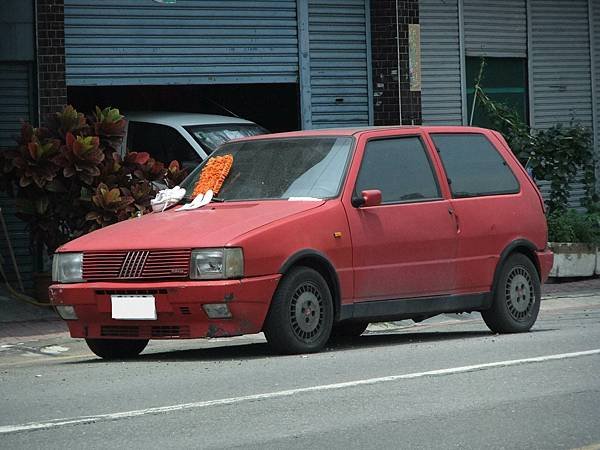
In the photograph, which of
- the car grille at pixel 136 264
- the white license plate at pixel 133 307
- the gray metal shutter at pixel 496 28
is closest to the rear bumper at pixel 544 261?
the car grille at pixel 136 264

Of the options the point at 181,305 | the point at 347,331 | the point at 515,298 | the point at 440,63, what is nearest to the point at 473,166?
the point at 515,298

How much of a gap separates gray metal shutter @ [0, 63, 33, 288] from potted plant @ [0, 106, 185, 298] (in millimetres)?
1169

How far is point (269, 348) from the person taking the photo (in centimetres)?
1094

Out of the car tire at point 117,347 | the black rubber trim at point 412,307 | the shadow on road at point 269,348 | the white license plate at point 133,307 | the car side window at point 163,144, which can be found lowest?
the shadow on road at point 269,348

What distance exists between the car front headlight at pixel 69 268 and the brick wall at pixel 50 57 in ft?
20.1

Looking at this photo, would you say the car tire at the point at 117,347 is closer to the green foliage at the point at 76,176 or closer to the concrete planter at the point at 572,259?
the green foliage at the point at 76,176

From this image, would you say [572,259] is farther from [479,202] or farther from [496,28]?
[479,202]

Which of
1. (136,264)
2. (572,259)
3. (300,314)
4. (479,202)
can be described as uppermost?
(479,202)

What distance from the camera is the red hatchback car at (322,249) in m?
9.81

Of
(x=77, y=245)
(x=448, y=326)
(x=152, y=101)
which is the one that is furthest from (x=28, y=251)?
(x=77, y=245)

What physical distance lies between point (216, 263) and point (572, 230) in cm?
1010

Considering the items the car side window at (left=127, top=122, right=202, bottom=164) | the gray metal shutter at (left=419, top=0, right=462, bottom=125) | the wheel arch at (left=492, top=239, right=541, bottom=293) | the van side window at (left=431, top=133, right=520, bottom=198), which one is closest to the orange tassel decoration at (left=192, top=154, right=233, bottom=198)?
the van side window at (left=431, top=133, right=520, bottom=198)

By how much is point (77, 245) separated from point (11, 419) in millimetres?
2755

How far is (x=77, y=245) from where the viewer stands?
10352 millimetres
